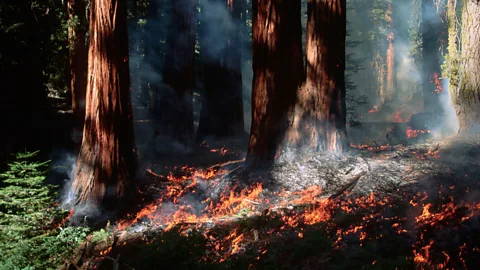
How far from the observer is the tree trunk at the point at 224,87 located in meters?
15.1

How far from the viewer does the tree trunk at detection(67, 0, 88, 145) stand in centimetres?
1120

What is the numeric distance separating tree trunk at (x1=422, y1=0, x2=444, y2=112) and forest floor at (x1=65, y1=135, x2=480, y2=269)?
52.7 feet

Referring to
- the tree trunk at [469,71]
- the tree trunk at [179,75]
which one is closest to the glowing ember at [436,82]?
the tree trunk at [469,71]

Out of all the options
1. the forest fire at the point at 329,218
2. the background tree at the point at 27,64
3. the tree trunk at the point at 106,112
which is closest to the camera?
the forest fire at the point at 329,218

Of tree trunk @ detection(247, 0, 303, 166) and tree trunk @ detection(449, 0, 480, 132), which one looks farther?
tree trunk @ detection(449, 0, 480, 132)

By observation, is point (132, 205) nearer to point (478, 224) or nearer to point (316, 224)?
point (316, 224)

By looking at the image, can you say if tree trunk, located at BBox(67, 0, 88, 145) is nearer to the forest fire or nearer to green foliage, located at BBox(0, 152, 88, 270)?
Result: the forest fire

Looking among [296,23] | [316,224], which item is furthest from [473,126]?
[316,224]

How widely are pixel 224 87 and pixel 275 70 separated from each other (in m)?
6.44

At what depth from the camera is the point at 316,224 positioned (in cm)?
561

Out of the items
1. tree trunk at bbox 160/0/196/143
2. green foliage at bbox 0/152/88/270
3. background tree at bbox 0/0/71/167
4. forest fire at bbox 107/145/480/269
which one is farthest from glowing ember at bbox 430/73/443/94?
green foliage at bbox 0/152/88/270

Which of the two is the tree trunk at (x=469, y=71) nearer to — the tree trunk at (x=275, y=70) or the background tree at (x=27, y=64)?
the tree trunk at (x=275, y=70)

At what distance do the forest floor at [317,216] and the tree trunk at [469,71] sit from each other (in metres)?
0.75

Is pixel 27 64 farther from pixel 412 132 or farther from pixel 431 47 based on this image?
pixel 431 47
